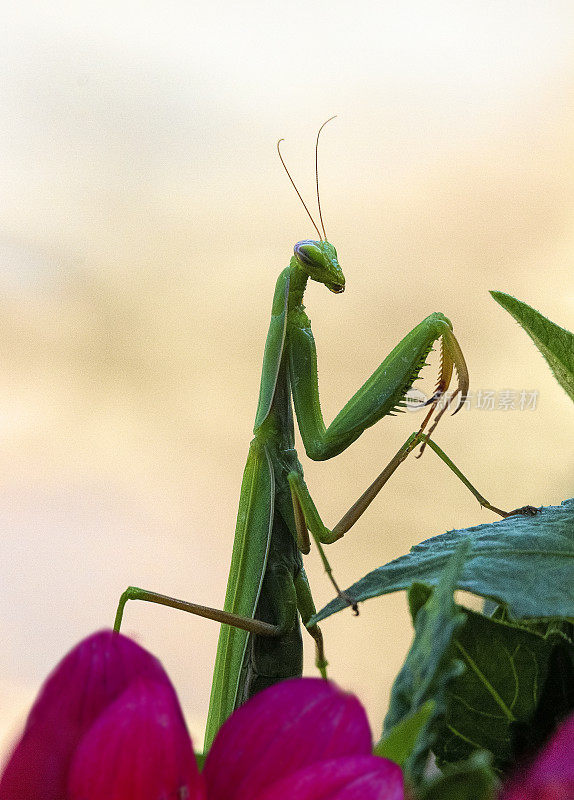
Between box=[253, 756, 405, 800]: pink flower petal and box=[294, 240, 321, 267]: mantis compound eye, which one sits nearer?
box=[253, 756, 405, 800]: pink flower petal

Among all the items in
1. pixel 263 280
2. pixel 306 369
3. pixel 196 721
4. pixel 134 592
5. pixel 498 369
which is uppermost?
pixel 263 280

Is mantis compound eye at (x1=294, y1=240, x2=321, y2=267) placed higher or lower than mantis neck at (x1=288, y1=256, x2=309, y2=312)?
higher

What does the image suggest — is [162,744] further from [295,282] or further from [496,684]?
[295,282]

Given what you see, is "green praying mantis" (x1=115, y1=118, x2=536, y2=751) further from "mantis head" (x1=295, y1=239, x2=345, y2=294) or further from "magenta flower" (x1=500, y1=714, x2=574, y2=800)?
"magenta flower" (x1=500, y1=714, x2=574, y2=800)

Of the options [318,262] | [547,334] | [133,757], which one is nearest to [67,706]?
[133,757]

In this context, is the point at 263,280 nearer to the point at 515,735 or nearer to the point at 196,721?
the point at 196,721

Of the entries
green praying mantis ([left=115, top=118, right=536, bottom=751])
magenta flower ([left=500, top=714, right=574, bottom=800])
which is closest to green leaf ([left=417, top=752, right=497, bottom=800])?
magenta flower ([left=500, top=714, right=574, bottom=800])

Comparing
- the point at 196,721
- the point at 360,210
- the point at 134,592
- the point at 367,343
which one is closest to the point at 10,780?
the point at 134,592

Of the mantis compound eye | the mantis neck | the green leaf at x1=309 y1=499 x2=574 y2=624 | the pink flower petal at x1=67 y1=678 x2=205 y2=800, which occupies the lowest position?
the pink flower petal at x1=67 y1=678 x2=205 y2=800
